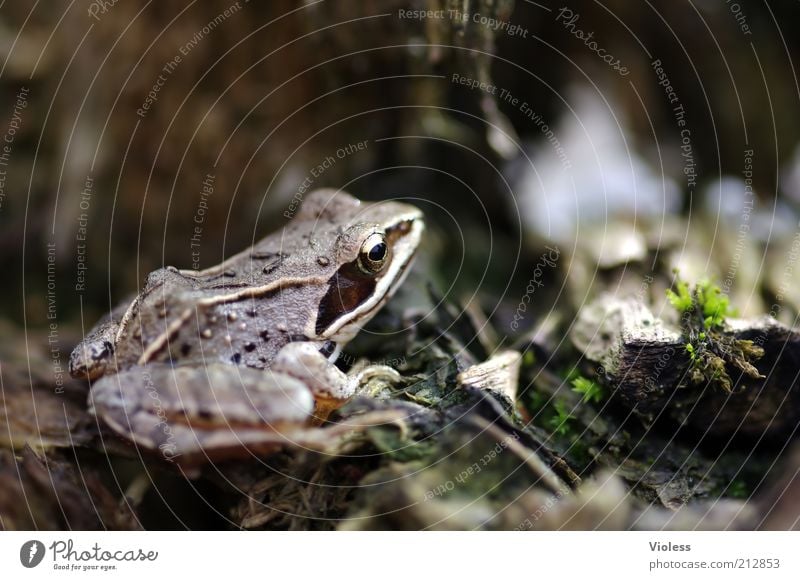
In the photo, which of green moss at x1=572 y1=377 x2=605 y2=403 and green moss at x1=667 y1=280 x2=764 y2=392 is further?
green moss at x1=572 y1=377 x2=605 y2=403

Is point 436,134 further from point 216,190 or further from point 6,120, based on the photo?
point 6,120

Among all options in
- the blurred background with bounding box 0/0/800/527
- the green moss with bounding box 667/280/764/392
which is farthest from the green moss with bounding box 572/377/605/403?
the blurred background with bounding box 0/0/800/527

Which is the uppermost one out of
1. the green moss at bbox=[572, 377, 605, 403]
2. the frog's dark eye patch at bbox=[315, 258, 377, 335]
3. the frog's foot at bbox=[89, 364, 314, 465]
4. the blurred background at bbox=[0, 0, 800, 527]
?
the blurred background at bbox=[0, 0, 800, 527]

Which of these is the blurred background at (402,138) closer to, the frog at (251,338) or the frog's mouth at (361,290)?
the frog's mouth at (361,290)

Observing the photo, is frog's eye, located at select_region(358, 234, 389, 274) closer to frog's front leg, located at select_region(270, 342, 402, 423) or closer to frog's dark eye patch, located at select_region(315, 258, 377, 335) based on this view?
frog's dark eye patch, located at select_region(315, 258, 377, 335)

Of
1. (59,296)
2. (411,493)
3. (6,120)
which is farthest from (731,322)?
(6,120)

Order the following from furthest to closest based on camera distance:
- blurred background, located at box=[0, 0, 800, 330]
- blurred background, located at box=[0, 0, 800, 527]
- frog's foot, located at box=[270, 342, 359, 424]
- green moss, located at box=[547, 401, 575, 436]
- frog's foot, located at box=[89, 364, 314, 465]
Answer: blurred background, located at box=[0, 0, 800, 330] → blurred background, located at box=[0, 0, 800, 527] → green moss, located at box=[547, 401, 575, 436] → frog's foot, located at box=[270, 342, 359, 424] → frog's foot, located at box=[89, 364, 314, 465]

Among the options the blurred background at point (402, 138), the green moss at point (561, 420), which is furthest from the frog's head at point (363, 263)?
the green moss at point (561, 420)

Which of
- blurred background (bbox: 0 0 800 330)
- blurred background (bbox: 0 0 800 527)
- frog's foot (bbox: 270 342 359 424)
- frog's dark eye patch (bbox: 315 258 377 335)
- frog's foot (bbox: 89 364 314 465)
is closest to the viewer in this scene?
frog's foot (bbox: 89 364 314 465)

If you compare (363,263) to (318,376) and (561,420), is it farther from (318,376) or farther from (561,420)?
(561,420)
